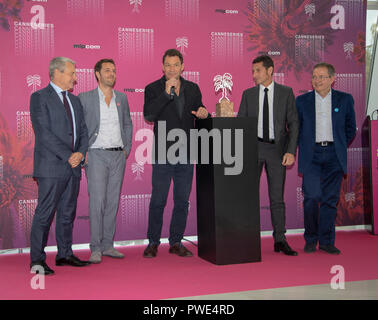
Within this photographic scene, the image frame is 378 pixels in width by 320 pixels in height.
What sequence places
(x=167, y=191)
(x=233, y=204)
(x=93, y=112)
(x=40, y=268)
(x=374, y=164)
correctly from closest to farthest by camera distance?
(x=40, y=268) → (x=233, y=204) → (x=93, y=112) → (x=167, y=191) → (x=374, y=164)

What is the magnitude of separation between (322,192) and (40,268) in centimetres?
283

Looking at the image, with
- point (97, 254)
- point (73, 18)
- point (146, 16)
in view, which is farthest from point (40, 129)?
point (146, 16)

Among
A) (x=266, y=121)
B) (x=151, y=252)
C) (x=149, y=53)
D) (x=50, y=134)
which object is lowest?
(x=151, y=252)

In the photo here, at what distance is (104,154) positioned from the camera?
3.92 m

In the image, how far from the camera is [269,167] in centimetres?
404

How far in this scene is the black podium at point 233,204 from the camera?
3598 mm

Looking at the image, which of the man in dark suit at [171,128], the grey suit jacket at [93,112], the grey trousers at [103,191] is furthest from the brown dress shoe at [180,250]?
the grey suit jacket at [93,112]

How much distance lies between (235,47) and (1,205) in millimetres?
3266

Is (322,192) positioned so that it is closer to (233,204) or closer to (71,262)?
(233,204)

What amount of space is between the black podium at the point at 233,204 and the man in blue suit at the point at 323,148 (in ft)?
2.37

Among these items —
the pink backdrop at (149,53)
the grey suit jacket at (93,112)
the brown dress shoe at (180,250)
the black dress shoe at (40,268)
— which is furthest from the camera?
the pink backdrop at (149,53)

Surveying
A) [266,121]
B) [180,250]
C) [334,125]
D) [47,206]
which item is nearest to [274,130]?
[266,121]

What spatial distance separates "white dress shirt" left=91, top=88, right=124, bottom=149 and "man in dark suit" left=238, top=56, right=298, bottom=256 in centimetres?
135

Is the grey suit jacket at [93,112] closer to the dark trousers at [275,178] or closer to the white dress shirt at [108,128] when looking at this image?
the white dress shirt at [108,128]
